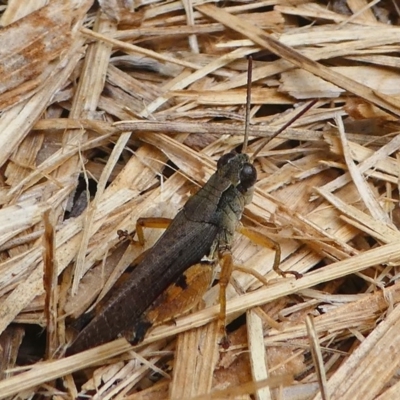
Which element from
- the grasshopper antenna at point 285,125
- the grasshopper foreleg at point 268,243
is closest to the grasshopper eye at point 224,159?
the grasshopper antenna at point 285,125

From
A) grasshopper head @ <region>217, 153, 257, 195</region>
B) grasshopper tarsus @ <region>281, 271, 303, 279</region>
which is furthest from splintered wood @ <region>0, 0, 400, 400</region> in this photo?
grasshopper head @ <region>217, 153, 257, 195</region>

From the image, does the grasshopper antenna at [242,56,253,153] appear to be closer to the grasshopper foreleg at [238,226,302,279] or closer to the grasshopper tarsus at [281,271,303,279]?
the grasshopper foreleg at [238,226,302,279]

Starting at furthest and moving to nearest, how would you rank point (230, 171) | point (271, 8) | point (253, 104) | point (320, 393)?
point (271, 8) < point (253, 104) < point (230, 171) < point (320, 393)

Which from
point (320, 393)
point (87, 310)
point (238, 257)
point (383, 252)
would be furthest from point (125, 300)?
point (383, 252)

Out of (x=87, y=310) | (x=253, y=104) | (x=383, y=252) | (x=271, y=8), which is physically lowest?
(x=383, y=252)

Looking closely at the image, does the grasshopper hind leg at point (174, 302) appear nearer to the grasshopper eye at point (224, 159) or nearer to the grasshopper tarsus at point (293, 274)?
the grasshopper tarsus at point (293, 274)

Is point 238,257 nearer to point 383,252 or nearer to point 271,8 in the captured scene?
point 383,252

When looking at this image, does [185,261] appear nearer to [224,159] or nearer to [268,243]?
[268,243]
